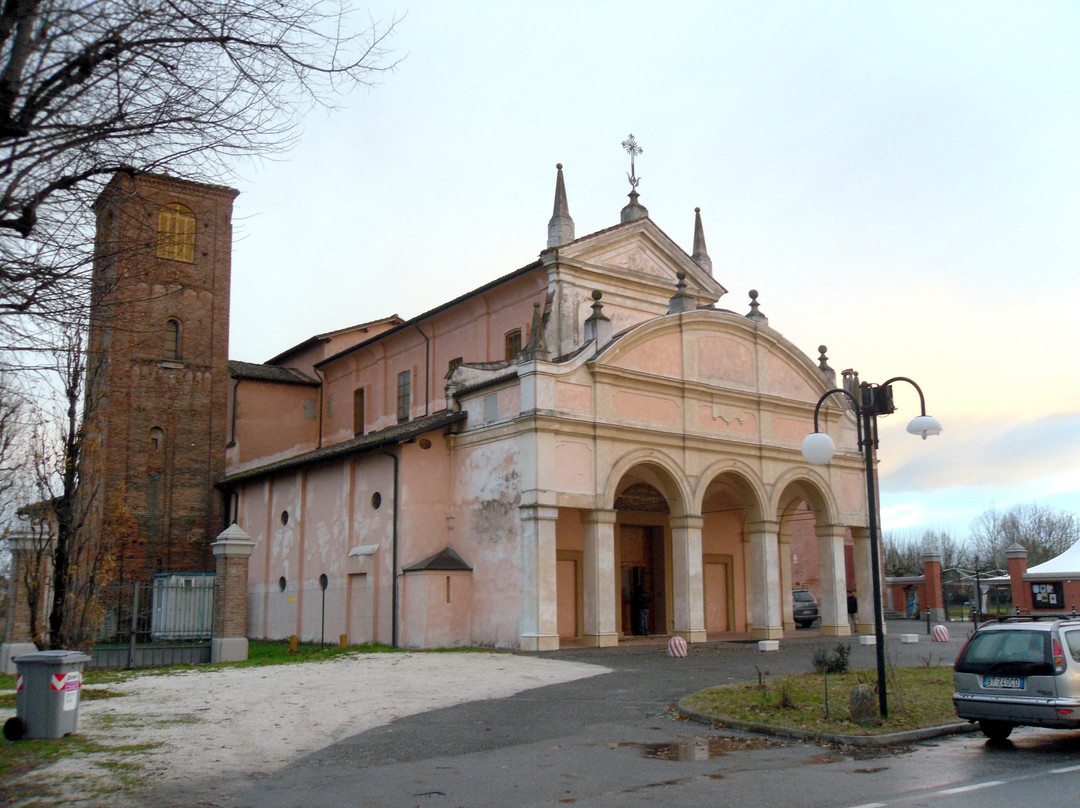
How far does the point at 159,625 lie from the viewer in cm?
2706

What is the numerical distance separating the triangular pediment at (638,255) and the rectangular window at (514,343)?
276 cm

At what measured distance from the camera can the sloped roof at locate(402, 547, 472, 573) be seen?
78.8 feet

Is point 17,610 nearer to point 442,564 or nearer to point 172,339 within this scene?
point 442,564

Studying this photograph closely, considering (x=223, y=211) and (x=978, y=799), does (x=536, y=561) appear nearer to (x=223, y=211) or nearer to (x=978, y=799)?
(x=978, y=799)

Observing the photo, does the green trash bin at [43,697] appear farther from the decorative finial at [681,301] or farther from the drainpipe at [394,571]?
the decorative finial at [681,301]

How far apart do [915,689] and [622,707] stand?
14.6 ft

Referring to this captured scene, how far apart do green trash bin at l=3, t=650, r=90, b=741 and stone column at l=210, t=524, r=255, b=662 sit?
33.4 ft

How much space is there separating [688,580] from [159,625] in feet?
48.6

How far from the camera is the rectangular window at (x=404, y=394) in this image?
32.8m

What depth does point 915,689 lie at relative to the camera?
1436 cm

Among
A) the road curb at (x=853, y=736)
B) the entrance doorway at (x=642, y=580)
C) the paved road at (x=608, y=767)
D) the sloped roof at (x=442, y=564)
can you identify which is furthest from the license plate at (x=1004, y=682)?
the entrance doorway at (x=642, y=580)

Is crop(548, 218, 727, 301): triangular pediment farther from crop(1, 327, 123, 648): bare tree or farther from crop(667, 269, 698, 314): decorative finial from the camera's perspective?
crop(1, 327, 123, 648): bare tree

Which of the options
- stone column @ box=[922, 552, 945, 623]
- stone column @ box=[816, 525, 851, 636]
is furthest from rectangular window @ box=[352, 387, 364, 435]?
stone column @ box=[922, 552, 945, 623]

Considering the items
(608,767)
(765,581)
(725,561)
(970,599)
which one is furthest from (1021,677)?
(970,599)
